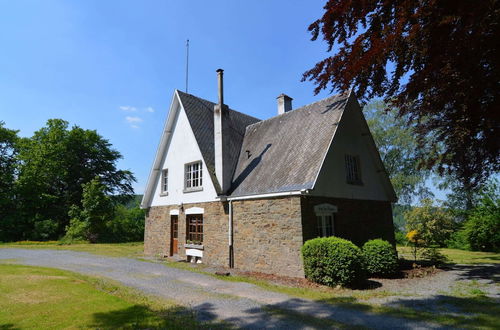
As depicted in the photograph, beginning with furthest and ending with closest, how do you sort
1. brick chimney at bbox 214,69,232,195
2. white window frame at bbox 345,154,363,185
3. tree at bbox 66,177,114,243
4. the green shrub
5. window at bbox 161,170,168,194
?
tree at bbox 66,177,114,243
window at bbox 161,170,168,194
brick chimney at bbox 214,69,232,195
white window frame at bbox 345,154,363,185
the green shrub

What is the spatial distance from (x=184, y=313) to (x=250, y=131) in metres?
11.6

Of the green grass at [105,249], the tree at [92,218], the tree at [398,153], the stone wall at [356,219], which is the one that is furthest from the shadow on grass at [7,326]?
the tree at [398,153]

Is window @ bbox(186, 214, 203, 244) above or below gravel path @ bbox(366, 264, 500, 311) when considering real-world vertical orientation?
above

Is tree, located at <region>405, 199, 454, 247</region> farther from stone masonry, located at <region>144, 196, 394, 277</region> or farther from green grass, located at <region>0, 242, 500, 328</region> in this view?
green grass, located at <region>0, 242, 500, 328</region>

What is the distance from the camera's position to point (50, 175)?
111 feet

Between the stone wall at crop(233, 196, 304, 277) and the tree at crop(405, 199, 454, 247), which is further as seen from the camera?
the tree at crop(405, 199, 454, 247)

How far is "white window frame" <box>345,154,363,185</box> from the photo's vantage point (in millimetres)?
12547

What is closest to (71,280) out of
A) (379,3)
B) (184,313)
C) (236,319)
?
(184,313)

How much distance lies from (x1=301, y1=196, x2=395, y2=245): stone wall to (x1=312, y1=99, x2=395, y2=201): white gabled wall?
11.2 inches

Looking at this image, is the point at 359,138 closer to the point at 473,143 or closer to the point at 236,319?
the point at 473,143

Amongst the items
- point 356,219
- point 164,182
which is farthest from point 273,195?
point 164,182

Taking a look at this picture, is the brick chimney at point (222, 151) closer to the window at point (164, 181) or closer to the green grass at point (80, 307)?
the window at point (164, 181)

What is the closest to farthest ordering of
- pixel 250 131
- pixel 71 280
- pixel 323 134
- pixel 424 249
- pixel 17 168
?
pixel 71 280 → pixel 323 134 → pixel 424 249 → pixel 250 131 → pixel 17 168

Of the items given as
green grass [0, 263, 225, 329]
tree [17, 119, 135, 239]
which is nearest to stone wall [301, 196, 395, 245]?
green grass [0, 263, 225, 329]
